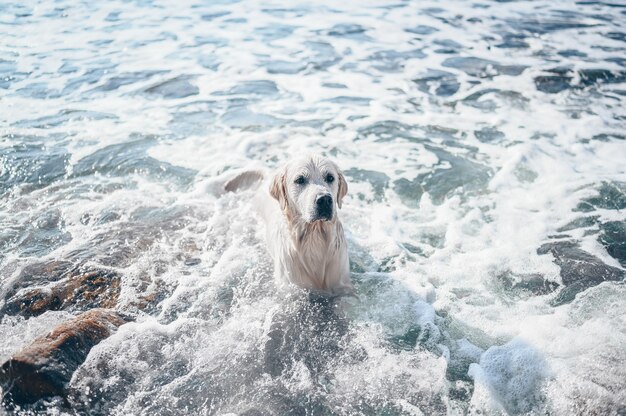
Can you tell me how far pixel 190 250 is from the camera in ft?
17.7

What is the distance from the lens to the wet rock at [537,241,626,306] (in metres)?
4.54

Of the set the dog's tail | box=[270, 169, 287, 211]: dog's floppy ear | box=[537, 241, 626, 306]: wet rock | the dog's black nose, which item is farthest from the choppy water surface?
the dog's black nose

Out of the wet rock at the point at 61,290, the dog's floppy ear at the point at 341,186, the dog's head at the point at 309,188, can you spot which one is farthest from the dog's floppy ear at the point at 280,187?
the wet rock at the point at 61,290

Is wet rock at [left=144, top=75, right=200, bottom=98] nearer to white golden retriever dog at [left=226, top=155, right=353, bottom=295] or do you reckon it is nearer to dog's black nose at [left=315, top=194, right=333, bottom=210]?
white golden retriever dog at [left=226, top=155, right=353, bottom=295]

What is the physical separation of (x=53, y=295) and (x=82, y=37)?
39.4ft

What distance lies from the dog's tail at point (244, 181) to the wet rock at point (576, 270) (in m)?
3.37

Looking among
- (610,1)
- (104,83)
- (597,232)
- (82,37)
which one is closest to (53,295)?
(597,232)

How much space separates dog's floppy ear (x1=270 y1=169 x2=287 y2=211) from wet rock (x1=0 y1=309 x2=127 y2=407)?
6.16 ft

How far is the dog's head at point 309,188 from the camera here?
4137mm

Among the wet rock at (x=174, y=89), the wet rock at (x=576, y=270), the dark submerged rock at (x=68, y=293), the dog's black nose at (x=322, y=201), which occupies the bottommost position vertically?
the wet rock at (x=576, y=270)

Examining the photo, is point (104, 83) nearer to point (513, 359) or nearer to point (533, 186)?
point (533, 186)

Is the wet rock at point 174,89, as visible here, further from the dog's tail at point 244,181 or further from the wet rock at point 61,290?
the wet rock at point 61,290

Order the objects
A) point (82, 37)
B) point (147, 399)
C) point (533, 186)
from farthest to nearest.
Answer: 1. point (82, 37)
2. point (533, 186)
3. point (147, 399)

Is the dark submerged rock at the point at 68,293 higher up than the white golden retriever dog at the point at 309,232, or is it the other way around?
the white golden retriever dog at the point at 309,232
